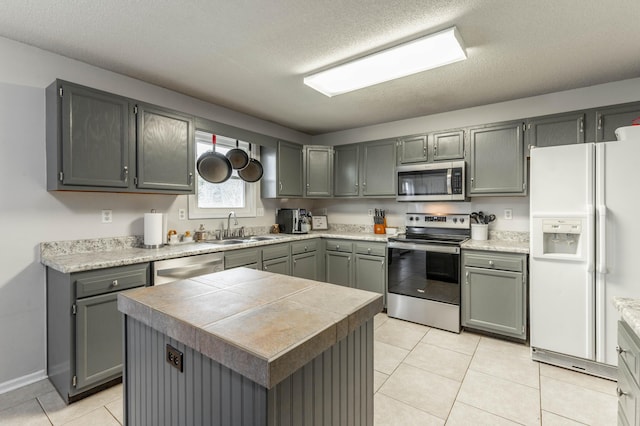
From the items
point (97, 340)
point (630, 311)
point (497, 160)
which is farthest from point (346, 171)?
point (630, 311)

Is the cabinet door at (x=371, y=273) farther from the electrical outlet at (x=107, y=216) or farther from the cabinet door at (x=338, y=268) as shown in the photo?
the electrical outlet at (x=107, y=216)

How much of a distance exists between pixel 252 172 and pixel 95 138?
184 centimetres

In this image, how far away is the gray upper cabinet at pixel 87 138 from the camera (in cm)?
214

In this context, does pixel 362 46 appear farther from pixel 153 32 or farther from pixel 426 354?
pixel 426 354

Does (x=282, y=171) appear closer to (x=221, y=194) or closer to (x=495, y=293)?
(x=221, y=194)

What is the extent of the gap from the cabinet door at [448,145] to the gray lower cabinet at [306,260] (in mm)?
1840

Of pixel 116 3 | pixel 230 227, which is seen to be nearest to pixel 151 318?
pixel 116 3

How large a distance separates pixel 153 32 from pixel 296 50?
0.98 meters

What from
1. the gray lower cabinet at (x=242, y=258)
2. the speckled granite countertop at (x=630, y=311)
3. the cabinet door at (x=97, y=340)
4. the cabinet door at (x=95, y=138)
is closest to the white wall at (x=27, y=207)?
the cabinet door at (x=95, y=138)

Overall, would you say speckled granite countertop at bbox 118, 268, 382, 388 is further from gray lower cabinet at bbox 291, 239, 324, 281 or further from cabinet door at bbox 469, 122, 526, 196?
cabinet door at bbox 469, 122, 526, 196

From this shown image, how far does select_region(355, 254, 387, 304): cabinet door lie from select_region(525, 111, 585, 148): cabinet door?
1990 millimetres

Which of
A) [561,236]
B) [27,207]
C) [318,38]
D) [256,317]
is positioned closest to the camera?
[256,317]

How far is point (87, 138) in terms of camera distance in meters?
2.25

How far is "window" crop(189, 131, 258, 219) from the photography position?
3.42 meters
